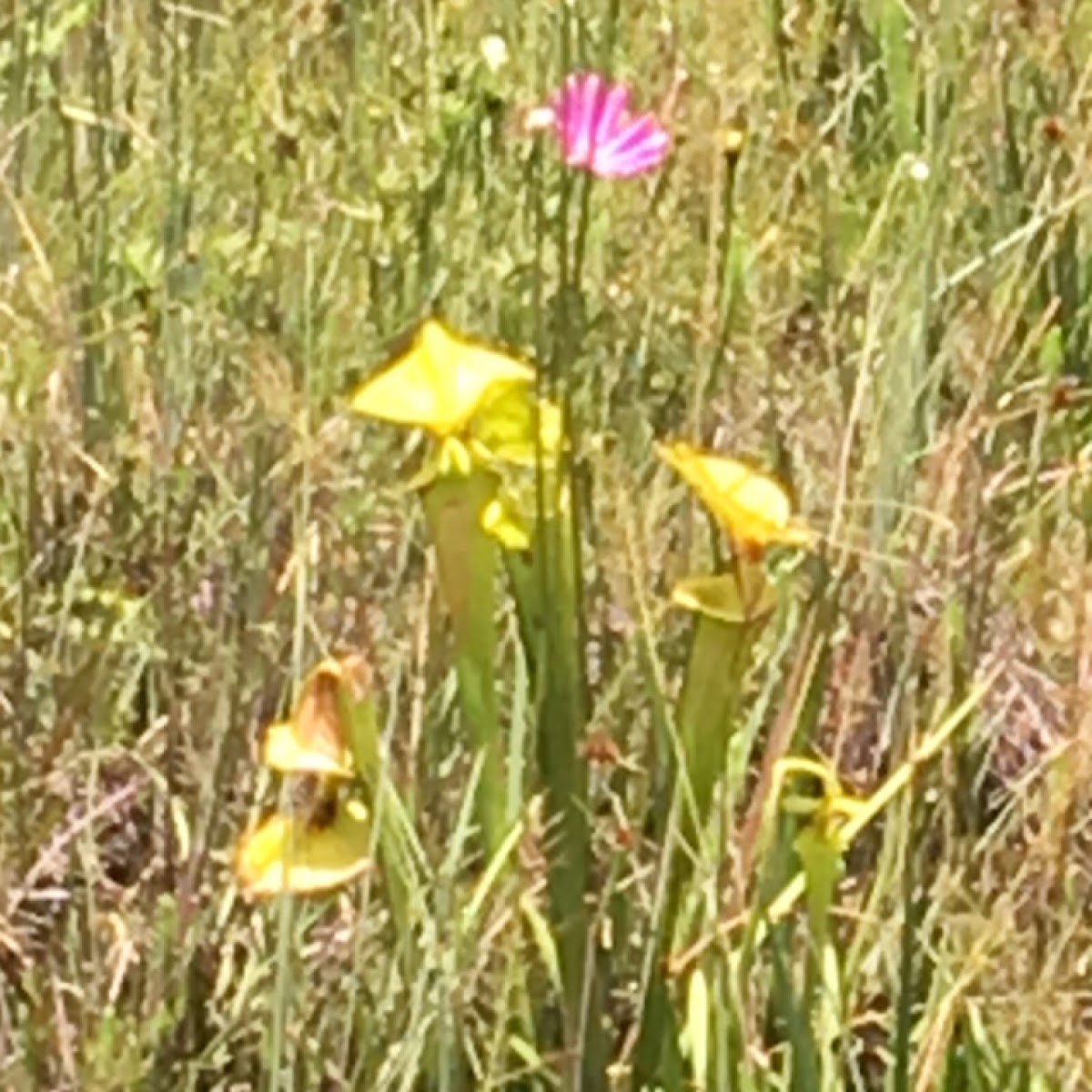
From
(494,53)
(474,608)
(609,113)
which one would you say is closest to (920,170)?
(494,53)

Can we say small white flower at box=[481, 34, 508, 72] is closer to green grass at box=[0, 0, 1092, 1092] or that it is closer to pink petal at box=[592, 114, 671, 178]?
green grass at box=[0, 0, 1092, 1092]

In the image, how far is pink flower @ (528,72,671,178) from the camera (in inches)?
49.4

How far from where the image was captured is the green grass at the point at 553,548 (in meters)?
1.16

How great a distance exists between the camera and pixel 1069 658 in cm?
159

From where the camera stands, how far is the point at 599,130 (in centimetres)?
131

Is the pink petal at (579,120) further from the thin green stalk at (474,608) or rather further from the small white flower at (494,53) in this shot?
the small white flower at (494,53)

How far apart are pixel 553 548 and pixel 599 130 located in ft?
0.84

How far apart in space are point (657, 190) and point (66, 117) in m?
0.43

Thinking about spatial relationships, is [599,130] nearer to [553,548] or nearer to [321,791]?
[553,548]

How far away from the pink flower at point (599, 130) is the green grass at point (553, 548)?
0.02 meters

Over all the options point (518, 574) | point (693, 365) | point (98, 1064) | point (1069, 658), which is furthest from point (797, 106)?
point (98, 1064)

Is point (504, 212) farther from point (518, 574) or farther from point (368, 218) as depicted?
point (518, 574)

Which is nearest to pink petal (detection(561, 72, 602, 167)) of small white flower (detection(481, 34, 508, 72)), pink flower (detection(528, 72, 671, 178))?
pink flower (detection(528, 72, 671, 178))

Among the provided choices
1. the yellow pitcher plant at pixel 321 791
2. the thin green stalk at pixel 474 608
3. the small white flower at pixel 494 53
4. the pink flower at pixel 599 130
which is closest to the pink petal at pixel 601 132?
the pink flower at pixel 599 130
